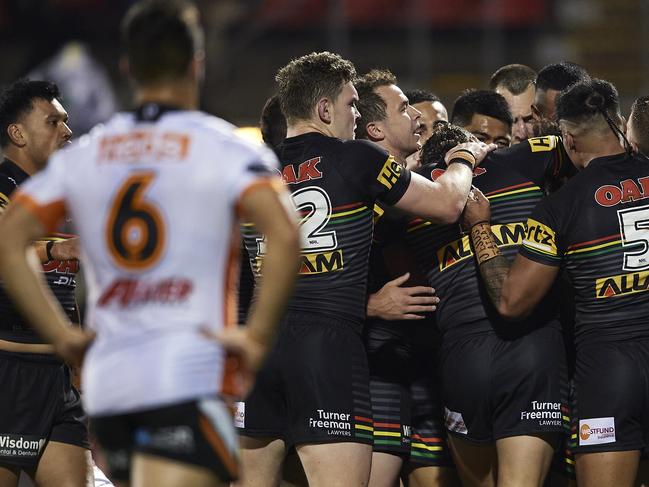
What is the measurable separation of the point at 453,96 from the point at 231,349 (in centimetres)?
1437

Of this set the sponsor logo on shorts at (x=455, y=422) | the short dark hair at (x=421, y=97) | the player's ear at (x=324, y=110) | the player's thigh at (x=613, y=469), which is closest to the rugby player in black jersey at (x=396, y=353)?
the sponsor logo on shorts at (x=455, y=422)

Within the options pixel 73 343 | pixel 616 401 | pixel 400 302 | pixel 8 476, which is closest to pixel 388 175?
pixel 400 302

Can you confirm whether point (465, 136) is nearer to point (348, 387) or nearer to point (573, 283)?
point (573, 283)

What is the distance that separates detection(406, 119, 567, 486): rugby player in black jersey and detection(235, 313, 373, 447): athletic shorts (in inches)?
25.4

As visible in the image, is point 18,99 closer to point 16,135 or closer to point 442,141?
point 16,135

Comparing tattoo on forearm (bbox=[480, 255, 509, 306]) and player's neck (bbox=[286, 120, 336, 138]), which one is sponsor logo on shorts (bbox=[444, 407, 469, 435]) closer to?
tattoo on forearm (bbox=[480, 255, 509, 306])

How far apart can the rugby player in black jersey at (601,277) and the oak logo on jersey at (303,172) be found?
1.10 m

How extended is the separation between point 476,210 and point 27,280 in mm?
2898

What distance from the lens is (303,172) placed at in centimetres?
589

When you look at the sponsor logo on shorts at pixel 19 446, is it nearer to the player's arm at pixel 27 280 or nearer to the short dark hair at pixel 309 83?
the short dark hair at pixel 309 83

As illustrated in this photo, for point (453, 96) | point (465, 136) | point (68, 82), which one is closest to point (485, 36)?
point (453, 96)

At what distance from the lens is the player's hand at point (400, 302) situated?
6.18 m

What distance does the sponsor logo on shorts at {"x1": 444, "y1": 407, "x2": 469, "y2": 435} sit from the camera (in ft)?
20.3

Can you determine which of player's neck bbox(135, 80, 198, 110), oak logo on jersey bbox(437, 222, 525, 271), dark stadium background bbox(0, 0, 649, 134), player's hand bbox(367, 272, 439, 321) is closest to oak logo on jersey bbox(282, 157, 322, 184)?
player's hand bbox(367, 272, 439, 321)
